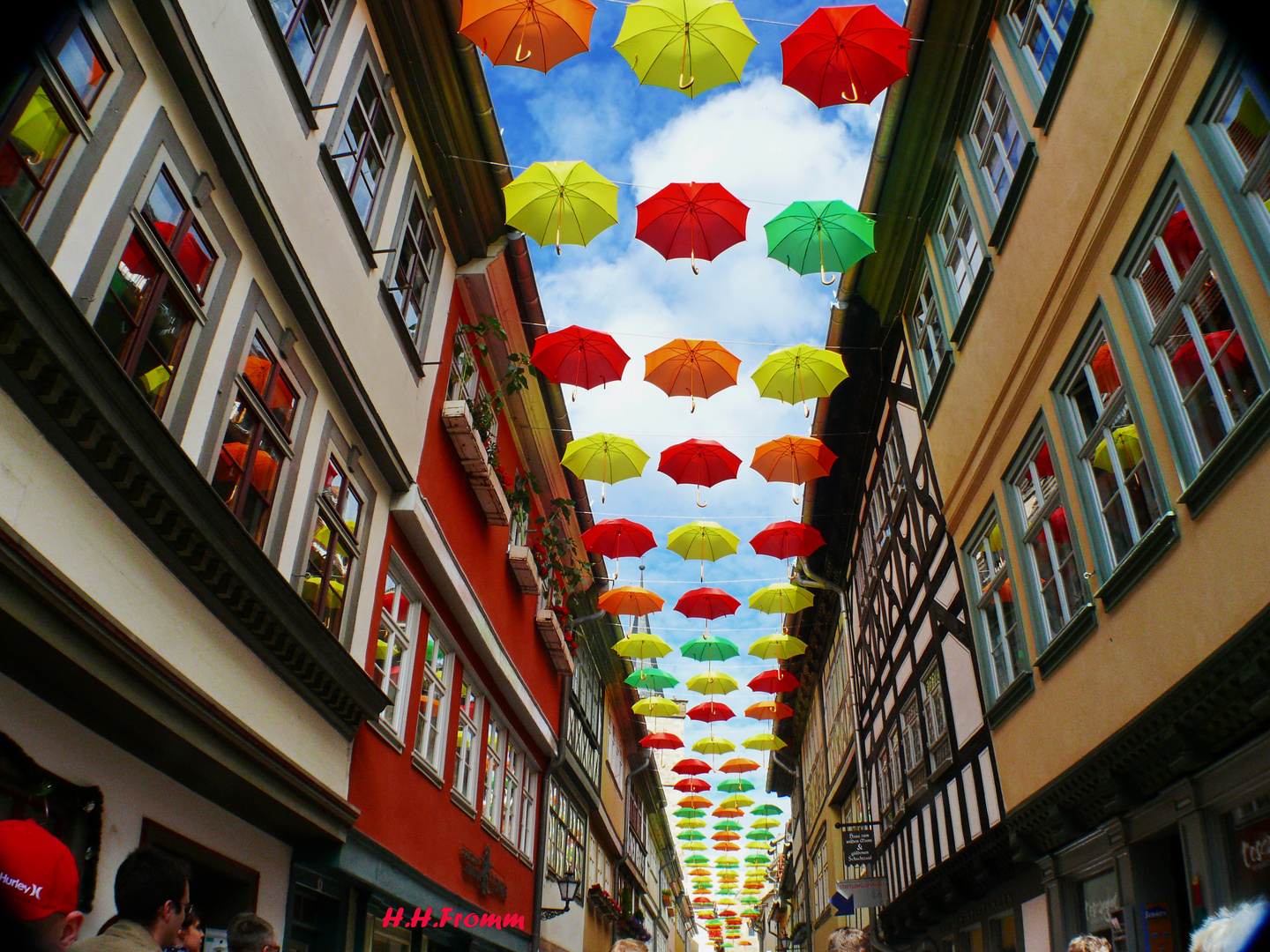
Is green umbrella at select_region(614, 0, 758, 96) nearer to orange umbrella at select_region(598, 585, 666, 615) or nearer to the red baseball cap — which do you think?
the red baseball cap

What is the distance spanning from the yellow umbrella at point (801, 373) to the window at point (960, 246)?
8.14 feet

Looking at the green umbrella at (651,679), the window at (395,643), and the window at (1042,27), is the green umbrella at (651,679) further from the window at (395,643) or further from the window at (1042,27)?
the window at (1042,27)

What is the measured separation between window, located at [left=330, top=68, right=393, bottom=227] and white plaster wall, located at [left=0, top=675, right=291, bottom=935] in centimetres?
500

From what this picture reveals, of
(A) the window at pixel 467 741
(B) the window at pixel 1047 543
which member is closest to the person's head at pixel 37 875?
(B) the window at pixel 1047 543

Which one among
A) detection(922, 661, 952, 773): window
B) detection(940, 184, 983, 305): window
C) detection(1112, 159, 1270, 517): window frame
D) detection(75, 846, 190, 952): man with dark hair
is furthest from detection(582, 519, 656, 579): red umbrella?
detection(75, 846, 190, 952): man with dark hair

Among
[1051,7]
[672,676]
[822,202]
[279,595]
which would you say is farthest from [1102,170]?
[672,676]

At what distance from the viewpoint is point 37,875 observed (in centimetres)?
312

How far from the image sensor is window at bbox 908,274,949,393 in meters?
12.2

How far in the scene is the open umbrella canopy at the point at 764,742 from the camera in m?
30.0

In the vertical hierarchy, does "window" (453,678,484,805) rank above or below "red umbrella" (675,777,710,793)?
below

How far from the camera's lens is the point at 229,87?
5.92 m

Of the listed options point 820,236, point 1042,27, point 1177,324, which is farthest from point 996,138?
point 1177,324

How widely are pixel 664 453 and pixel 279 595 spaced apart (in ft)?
31.9

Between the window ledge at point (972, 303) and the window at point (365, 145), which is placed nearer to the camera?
the window at point (365, 145)
